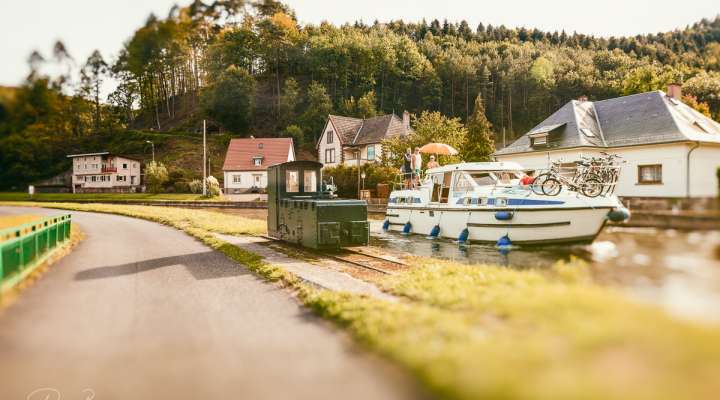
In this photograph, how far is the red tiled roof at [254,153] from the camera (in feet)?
187

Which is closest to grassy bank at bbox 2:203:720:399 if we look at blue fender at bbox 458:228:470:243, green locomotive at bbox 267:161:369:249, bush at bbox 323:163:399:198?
green locomotive at bbox 267:161:369:249

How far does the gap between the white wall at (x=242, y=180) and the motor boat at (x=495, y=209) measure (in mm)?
39607

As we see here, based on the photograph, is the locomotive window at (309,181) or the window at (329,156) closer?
the locomotive window at (309,181)

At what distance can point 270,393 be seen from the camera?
388 centimetres

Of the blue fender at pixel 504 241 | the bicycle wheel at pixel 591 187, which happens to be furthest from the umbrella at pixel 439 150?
the bicycle wheel at pixel 591 187

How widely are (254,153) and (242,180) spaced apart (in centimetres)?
392

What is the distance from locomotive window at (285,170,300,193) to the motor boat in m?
5.58

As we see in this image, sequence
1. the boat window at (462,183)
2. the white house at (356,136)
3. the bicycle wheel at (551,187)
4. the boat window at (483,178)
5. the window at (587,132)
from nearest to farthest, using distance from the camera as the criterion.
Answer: the bicycle wheel at (551,187), the boat window at (483,178), the boat window at (462,183), the window at (587,132), the white house at (356,136)

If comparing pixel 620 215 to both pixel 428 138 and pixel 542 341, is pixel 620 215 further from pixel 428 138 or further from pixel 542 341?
pixel 428 138

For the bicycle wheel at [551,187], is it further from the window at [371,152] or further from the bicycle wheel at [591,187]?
the window at [371,152]

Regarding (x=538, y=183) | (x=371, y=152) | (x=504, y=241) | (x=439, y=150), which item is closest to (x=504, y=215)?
(x=504, y=241)

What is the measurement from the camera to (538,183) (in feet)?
46.8

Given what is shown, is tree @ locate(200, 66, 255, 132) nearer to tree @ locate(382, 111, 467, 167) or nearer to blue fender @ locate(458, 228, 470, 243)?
tree @ locate(382, 111, 467, 167)

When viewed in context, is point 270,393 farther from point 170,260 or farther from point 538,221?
point 538,221
